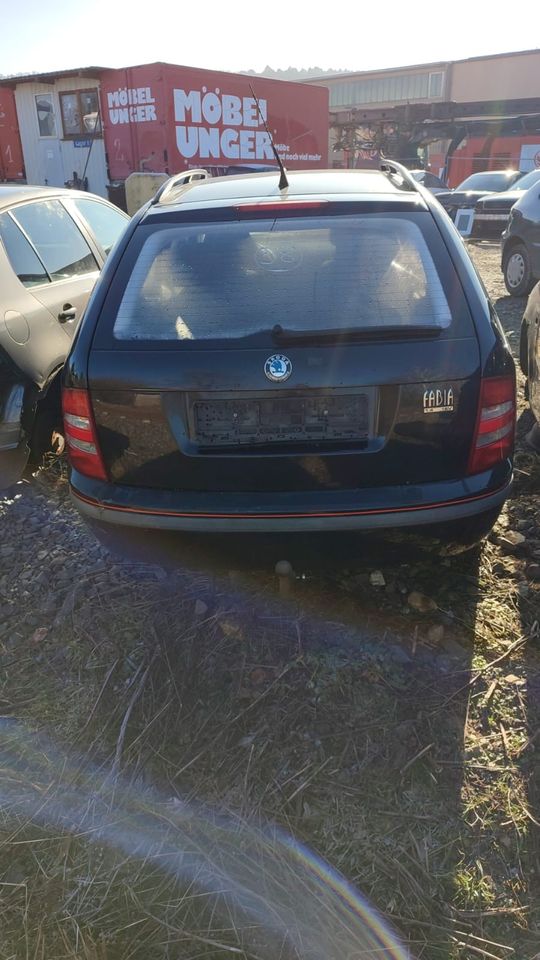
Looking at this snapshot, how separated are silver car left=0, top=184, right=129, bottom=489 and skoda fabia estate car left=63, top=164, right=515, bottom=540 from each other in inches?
57.5

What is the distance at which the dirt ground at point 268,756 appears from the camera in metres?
1.87

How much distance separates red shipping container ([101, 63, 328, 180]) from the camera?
15.2m

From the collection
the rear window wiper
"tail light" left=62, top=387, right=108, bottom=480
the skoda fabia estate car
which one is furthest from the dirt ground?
the rear window wiper

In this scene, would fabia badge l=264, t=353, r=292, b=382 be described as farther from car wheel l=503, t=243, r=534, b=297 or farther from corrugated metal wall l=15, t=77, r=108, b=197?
corrugated metal wall l=15, t=77, r=108, b=197

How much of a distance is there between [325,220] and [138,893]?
92.1 inches

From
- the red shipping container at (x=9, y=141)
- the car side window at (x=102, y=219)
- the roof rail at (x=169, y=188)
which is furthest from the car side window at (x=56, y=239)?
the red shipping container at (x=9, y=141)

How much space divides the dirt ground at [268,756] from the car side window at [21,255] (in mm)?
1954

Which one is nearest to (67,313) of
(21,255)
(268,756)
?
(21,255)

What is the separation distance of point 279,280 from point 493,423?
929 millimetres

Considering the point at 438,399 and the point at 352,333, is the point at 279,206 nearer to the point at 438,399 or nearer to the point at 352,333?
the point at 352,333

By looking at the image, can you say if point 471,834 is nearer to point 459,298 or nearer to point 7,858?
point 7,858

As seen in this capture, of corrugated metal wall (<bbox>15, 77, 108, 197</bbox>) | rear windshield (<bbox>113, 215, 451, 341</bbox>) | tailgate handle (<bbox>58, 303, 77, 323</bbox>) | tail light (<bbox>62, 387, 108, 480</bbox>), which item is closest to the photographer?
rear windshield (<bbox>113, 215, 451, 341</bbox>)

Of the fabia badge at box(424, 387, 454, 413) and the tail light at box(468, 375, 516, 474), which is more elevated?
the fabia badge at box(424, 387, 454, 413)

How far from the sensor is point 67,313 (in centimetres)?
446
